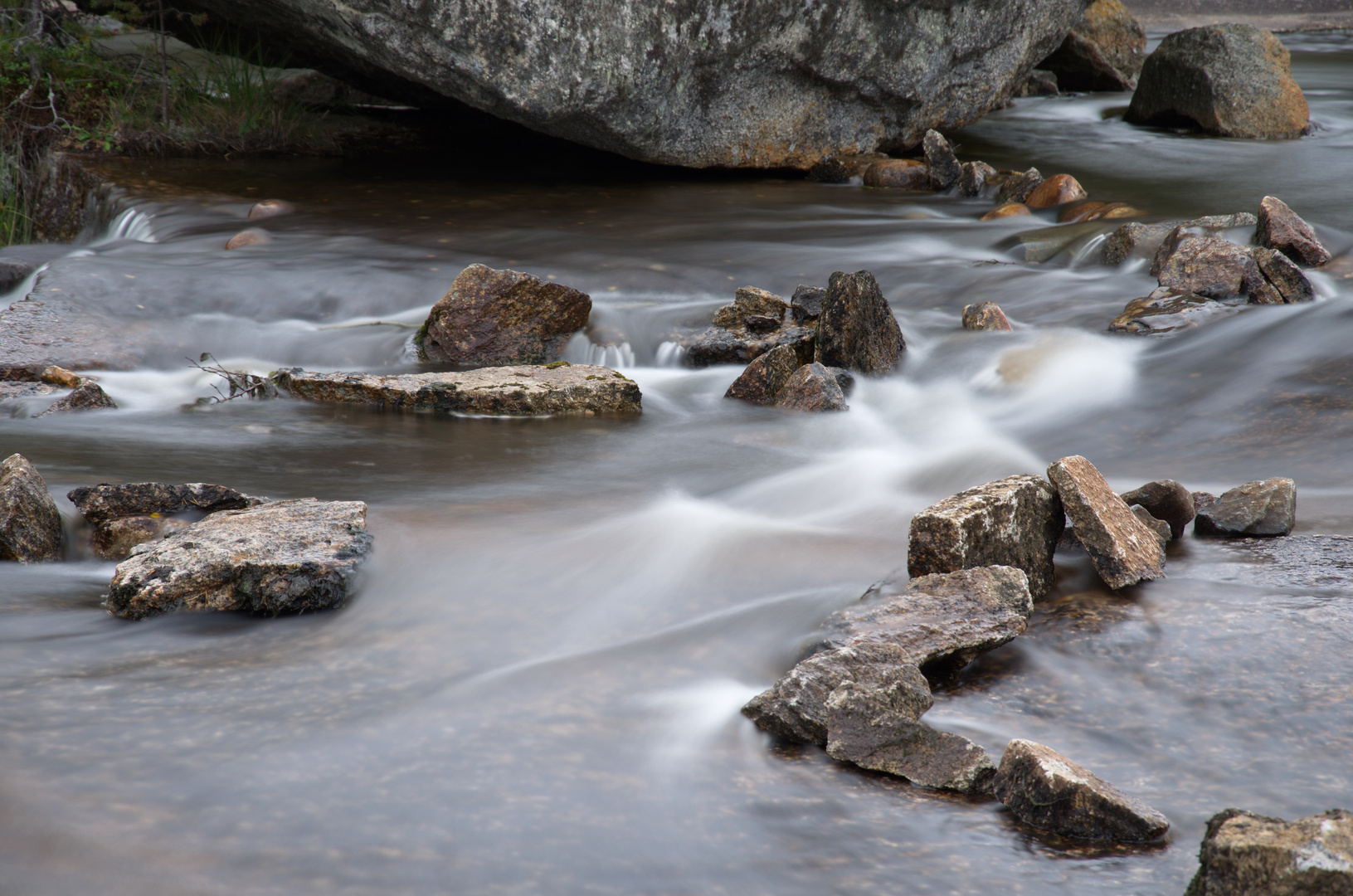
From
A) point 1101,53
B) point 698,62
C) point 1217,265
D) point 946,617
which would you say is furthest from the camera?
point 1101,53

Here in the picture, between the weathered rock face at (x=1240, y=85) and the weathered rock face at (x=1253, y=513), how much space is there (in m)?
7.72

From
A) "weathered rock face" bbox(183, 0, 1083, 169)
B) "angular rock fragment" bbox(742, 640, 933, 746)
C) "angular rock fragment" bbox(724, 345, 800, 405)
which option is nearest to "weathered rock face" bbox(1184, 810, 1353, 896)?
"angular rock fragment" bbox(742, 640, 933, 746)

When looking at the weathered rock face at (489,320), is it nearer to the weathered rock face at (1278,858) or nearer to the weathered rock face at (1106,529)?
the weathered rock face at (1106,529)

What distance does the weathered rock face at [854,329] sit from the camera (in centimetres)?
457

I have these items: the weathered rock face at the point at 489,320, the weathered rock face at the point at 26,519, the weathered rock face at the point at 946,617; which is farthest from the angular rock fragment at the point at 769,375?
the weathered rock face at the point at 26,519

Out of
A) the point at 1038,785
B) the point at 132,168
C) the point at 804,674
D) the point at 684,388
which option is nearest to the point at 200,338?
the point at 684,388

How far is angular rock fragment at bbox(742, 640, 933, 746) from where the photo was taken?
1.94 m

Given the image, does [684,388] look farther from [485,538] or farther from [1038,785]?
[1038,785]

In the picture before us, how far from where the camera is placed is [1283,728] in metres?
1.95

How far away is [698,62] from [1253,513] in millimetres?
5444

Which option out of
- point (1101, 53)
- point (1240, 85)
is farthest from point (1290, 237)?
point (1101, 53)

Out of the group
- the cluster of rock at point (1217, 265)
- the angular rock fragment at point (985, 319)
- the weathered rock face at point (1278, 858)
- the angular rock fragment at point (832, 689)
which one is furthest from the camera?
the angular rock fragment at point (985, 319)

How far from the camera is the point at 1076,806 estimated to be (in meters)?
1.64

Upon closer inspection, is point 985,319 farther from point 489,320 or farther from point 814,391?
point 489,320
